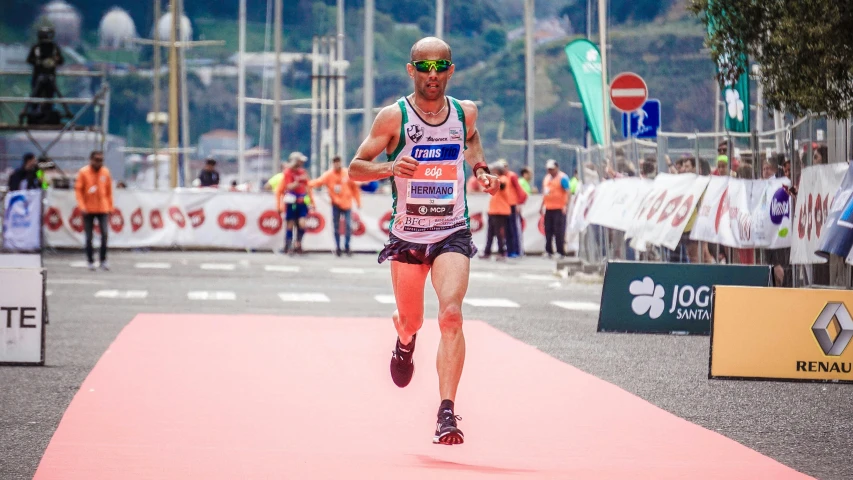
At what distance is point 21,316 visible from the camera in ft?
35.9

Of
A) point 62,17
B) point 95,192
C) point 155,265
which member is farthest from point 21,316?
point 62,17

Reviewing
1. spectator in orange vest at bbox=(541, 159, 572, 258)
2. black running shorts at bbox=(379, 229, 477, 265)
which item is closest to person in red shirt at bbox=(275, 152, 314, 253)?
spectator in orange vest at bbox=(541, 159, 572, 258)

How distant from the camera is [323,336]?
13.6 meters

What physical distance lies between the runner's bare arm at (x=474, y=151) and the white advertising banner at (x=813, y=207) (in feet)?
18.7

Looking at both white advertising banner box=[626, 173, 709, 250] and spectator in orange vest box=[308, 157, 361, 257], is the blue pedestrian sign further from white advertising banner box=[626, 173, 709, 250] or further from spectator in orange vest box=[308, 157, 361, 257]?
spectator in orange vest box=[308, 157, 361, 257]

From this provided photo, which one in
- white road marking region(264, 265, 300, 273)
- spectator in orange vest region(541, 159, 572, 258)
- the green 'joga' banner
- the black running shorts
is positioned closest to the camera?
the black running shorts

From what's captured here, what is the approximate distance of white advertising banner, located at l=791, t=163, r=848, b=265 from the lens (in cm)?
1340

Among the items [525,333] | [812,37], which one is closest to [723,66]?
[812,37]

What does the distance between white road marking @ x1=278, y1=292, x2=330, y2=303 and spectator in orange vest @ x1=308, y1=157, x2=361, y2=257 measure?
999 cm

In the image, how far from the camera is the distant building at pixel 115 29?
103125 millimetres

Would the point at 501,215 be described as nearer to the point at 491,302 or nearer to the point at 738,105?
the point at 491,302

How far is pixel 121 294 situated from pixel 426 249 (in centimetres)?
1192

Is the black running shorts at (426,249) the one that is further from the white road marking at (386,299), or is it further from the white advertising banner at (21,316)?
the white road marking at (386,299)

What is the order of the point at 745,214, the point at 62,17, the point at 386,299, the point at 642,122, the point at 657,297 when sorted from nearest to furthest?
the point at 657,297
the point at 745,214
the point at 386,299
the point at 642,122
the point at 62,17
